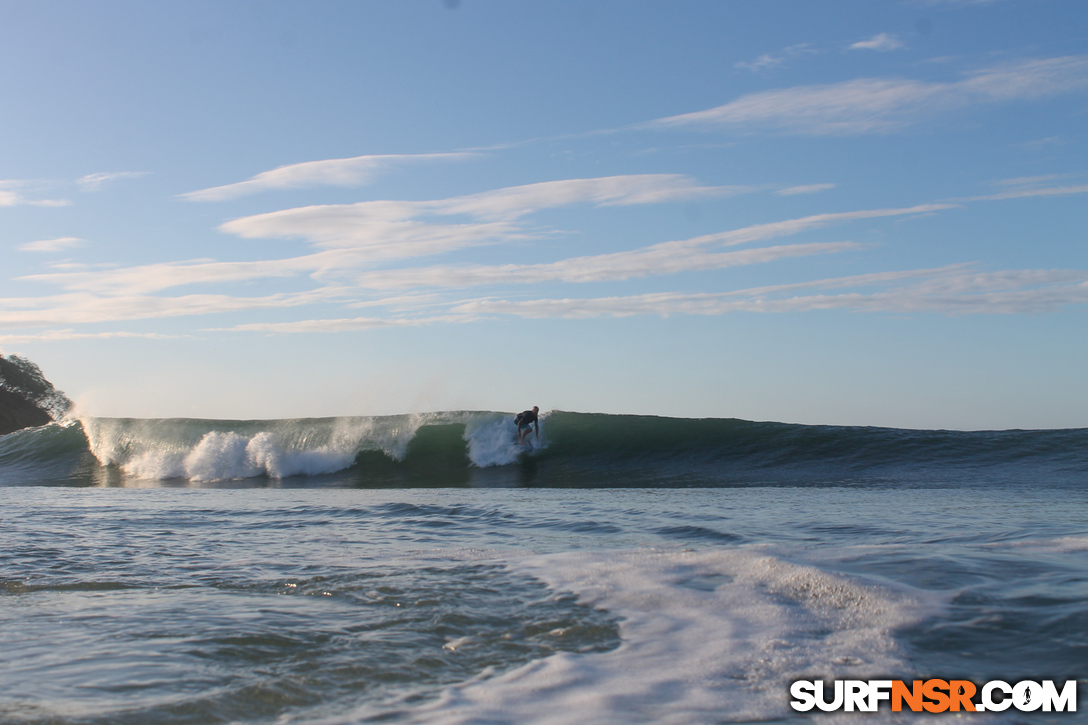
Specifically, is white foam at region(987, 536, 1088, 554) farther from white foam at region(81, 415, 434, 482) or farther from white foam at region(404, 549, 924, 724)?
white foam at region(81, 415, 434, 482)

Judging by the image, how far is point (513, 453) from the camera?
754 inches

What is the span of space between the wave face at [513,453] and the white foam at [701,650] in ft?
27.9

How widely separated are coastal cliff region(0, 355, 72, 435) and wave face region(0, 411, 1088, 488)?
1436 centimetres

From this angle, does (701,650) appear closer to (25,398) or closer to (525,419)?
(525,419)

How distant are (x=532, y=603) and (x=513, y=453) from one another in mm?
14585

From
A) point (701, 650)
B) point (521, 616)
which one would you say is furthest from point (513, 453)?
point (701, 650)

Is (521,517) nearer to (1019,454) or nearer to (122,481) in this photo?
(1019,454)

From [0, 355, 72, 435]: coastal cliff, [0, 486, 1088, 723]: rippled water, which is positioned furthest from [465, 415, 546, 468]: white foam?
[0, 355, 72, 435]: coastal cliff

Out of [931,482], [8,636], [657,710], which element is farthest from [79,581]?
[931,482]

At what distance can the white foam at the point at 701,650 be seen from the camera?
3.04m

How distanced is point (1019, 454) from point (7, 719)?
1653cm

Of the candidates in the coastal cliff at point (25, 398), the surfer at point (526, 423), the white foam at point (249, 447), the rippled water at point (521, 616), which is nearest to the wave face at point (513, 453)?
the white foam at point (249, 447)

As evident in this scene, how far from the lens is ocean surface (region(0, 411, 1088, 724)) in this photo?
3.13 meters

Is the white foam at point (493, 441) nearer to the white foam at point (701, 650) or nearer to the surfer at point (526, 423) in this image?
the surfer at point (526, 423)
